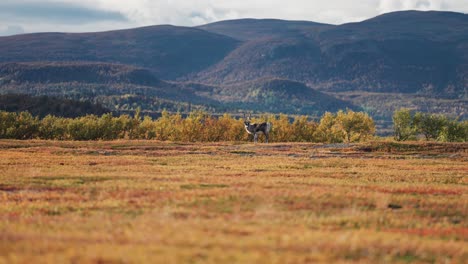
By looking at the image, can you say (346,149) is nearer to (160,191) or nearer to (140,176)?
(140,176)

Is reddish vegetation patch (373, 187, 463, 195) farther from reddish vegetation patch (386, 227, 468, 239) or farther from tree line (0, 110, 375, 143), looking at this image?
tree line (0, 110, 375, 143)

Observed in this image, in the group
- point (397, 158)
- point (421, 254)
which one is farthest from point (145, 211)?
point (397, 158)

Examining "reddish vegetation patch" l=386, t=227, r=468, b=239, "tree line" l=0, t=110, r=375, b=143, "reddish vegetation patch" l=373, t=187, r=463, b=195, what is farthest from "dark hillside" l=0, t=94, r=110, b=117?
"reddish vegetation patch" l=386, t=227, r=468, b=239

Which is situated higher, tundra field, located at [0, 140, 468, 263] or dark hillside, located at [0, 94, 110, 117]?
tundra field, located at [0, 140, 468, 263]

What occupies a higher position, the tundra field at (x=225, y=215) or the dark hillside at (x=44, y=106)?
the tundra field at (x=225, y=215)

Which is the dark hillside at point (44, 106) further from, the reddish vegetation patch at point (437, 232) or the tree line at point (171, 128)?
the reddish vegetation patch at point (437, 232)

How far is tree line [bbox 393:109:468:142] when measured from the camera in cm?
10462

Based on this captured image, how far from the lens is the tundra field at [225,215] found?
12000 mm

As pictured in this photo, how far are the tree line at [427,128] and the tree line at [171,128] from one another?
20.0ft

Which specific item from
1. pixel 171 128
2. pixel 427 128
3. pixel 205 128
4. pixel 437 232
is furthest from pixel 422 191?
pixel 427 128

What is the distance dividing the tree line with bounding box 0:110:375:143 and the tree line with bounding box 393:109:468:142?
611 cm

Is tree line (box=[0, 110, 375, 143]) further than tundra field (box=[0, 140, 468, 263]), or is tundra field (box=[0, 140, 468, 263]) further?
tree line (box=[0, 110, 375, 143])

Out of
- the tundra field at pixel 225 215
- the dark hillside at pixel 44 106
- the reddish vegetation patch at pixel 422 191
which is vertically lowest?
the dark hillside at pixel 44 106

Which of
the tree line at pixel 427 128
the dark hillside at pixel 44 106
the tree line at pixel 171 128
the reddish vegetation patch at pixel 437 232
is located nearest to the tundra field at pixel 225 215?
the reddish vegetation patch at pixel 437 232
